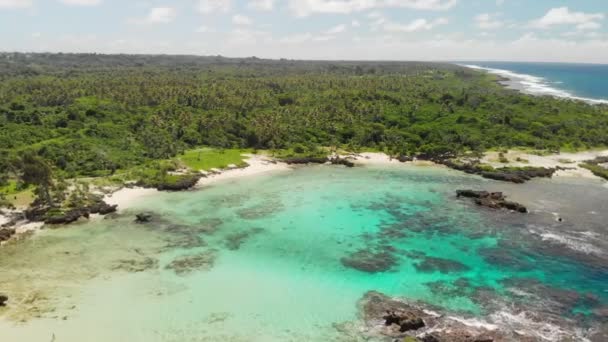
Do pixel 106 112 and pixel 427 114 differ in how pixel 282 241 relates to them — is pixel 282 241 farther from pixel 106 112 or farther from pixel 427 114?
pixel 427 114

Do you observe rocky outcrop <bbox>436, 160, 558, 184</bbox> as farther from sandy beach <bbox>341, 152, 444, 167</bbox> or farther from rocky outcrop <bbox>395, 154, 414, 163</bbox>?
rocky outcrop <bbox>395, 154, 414, 163</bbox>

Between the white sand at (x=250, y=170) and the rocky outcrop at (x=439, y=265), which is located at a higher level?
the white sand at (x=250, y=170)

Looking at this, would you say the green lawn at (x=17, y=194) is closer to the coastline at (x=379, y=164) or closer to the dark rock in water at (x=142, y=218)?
the coastline at (x=379, y=164)

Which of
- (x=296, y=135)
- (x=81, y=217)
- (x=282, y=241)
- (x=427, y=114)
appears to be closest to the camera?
(x=282, y=241)

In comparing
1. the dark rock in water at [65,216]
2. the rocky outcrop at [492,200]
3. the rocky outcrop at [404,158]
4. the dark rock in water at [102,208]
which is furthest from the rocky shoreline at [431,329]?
the rocky outcrop at [404,158]

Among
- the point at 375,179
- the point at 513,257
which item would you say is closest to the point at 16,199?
the point at 375,179

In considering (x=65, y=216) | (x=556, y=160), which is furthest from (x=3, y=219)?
(x=556, y=160)
